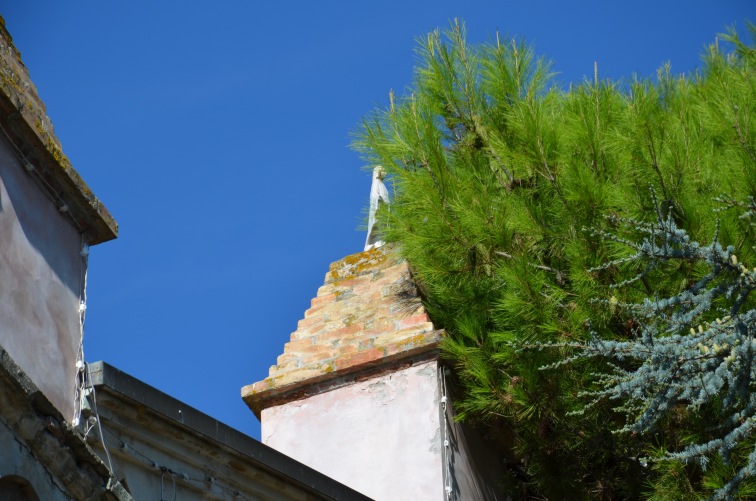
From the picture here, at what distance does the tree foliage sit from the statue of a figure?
0.86 m

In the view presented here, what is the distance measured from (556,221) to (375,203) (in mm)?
2110

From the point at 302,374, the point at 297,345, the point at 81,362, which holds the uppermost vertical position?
the point at 297,345

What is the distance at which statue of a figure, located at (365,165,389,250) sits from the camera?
372 inches

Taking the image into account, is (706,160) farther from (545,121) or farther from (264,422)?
(264,422)

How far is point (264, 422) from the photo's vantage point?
28.6 feet

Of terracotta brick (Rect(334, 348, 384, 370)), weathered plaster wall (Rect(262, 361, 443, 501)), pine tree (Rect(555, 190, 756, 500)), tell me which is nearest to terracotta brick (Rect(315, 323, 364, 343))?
terracotta brick (Rect(334, 348, 384, 370))

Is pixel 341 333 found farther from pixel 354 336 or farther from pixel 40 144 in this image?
pixel 40 144

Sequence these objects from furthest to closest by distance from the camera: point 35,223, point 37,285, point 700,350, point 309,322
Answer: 1. point 309,322
2. point 700,350
3. point 35,223
4. point 37,285

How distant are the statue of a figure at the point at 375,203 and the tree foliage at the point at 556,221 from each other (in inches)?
34.0

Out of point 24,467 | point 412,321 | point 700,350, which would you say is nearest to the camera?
point 24,467

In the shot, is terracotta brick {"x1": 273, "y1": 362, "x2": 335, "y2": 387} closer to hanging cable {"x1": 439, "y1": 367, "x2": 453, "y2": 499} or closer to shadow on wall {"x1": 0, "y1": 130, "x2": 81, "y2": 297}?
hanging cable {"x1": 439, "y1": 367, "x2": 453, "y2": 499}

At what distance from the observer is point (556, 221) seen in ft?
25.6

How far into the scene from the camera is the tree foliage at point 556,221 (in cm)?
729

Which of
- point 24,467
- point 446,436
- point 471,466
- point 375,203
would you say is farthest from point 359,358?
point 24,467
